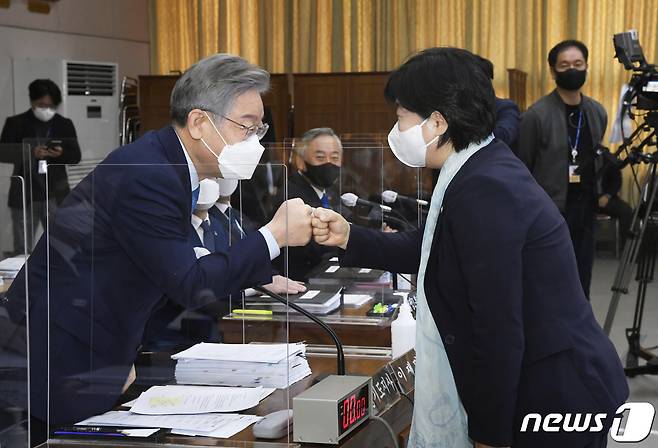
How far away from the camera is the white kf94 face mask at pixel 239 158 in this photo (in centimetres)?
174

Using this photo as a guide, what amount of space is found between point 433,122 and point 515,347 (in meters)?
0.47

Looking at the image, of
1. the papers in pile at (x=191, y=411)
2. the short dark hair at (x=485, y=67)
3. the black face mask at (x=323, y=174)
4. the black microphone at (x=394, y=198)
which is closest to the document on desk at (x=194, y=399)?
the papers in pile at (x=191, y=411)

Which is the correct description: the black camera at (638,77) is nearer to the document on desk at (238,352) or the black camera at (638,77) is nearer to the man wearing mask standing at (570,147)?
the man wearing mask standing at (570,147)

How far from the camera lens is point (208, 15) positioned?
35.7 ft

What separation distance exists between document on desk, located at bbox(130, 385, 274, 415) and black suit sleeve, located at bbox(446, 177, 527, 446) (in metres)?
0.45

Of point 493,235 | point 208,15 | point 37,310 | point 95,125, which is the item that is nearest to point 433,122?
point 493,235

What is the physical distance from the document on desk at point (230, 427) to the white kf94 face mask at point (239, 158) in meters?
0.45

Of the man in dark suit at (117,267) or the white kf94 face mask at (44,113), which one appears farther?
the white kf94 face mask at (44,113)

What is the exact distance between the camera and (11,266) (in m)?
1.75

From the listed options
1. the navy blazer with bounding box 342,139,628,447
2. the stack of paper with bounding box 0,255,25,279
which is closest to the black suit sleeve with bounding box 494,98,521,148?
the navy blazer with bounding box 342,139,628,447

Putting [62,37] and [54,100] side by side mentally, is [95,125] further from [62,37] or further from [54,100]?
[54,100]

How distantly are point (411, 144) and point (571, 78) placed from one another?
3.44 meters

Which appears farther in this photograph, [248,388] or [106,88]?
[106,88]

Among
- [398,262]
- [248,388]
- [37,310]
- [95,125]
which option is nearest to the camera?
[37,310]
